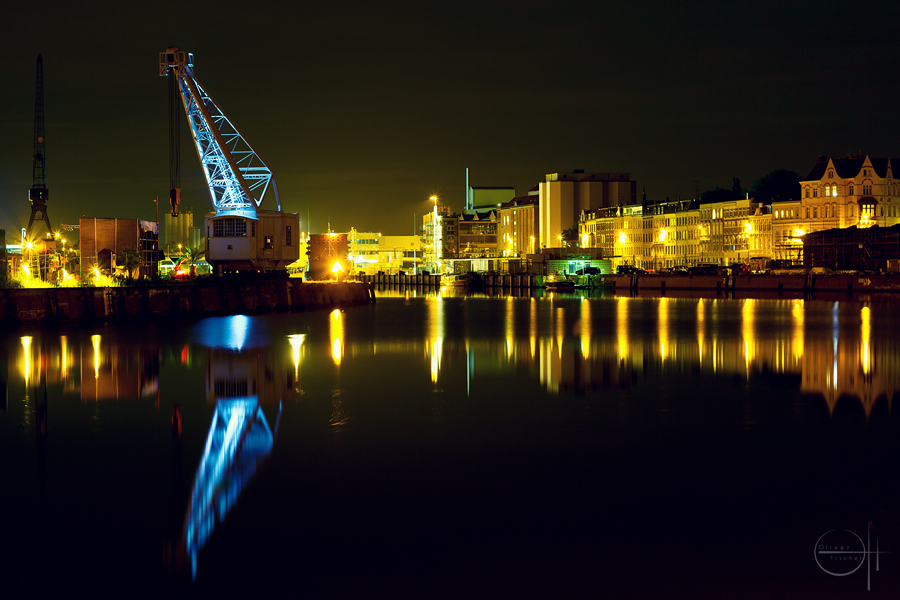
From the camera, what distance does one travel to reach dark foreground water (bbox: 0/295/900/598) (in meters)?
9.62

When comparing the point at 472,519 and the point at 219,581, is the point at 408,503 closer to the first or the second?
the point at 472,519

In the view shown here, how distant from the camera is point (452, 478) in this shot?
44.1 ft

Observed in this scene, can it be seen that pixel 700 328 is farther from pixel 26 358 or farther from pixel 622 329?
pixel 26 358

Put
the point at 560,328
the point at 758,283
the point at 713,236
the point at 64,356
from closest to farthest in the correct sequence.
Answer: the point at 64,356 → the point at 560,328 → the point at 758,283 → the point at 713,236

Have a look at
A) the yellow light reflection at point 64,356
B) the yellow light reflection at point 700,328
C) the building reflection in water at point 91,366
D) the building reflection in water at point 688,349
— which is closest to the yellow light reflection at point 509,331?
the building reflection in water at point 688,349

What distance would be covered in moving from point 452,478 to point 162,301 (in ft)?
144

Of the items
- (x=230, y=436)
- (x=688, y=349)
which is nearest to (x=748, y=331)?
(x=688, y=349)

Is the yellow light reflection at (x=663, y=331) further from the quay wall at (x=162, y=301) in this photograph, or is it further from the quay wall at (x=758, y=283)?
the quay wall at (x=758, y=283)

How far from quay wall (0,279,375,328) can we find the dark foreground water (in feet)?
56.4

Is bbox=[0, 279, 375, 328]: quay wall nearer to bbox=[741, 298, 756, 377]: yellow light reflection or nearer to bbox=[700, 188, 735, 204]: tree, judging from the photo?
bbox=[741, 298, 756, 377]: yellow light reflection

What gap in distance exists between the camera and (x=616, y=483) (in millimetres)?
13195

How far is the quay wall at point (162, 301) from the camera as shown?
44.4 metres

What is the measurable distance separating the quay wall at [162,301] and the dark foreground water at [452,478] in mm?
17194

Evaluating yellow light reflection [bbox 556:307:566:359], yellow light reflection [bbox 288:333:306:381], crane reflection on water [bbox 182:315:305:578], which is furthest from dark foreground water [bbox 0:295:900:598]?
yellow light reflection [bbox 556:307:566:359]
